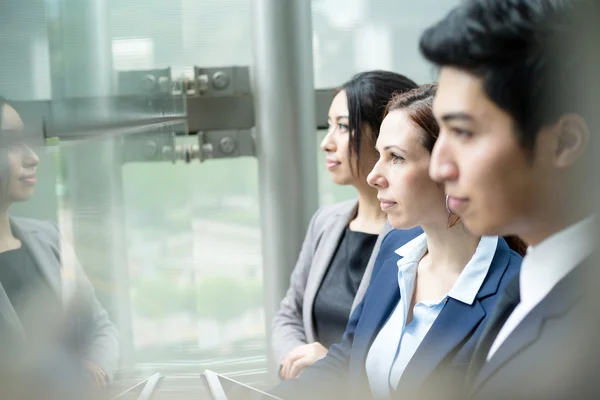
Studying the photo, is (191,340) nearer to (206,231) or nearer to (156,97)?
(206,231)

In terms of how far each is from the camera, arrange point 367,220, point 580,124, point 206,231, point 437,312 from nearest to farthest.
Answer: point 580,124
point 437,312
point 206,231
point 367,220

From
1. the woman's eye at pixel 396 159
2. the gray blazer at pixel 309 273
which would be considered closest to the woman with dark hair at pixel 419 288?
the woman's eye at pixel 396 159

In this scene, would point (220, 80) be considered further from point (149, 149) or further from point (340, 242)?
point (340, 242)

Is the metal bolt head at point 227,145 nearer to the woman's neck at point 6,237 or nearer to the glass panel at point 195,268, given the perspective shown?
the glass panel at point 195,268

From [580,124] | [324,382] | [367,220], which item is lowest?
[324,382]

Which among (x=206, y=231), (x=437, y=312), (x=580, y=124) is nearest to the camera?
(x=580, y=124)

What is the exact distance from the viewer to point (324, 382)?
0.69 meters

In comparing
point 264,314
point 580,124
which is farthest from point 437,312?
point 264,314

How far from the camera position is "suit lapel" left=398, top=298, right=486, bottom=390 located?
1.90 ft

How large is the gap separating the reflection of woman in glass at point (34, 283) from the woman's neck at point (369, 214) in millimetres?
364

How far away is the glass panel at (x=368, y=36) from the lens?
2.41 ft

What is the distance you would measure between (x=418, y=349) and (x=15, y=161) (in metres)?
0.36

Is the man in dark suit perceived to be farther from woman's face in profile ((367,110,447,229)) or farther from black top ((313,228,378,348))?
black top ((313,228,378,348))

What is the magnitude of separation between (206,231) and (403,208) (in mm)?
238
